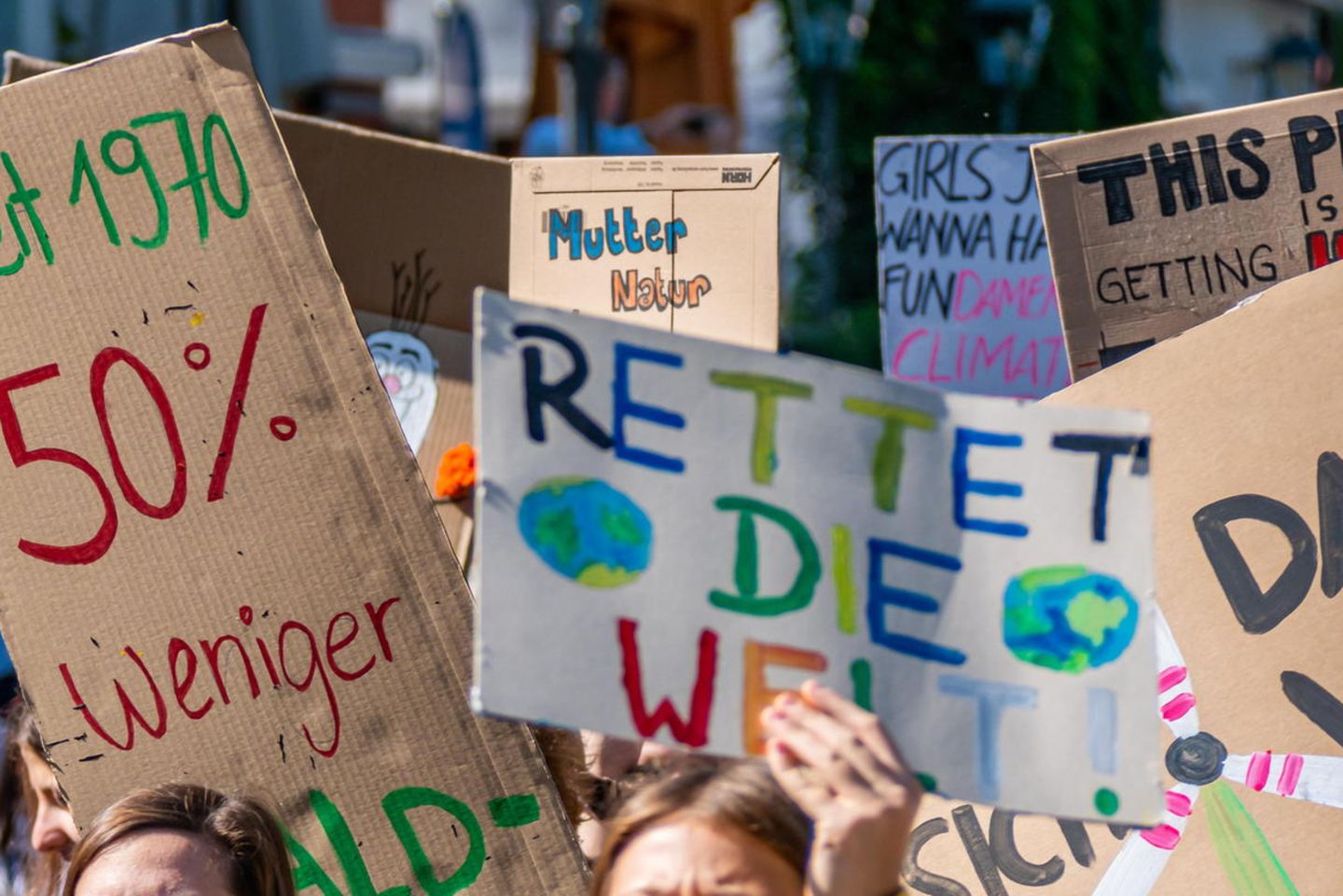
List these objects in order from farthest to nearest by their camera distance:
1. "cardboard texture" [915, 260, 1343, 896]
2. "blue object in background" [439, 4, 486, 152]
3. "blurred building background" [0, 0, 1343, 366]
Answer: "blue object in background" [439, 4, 486, 152] < "blurred building background" [0, 0, 1343, 366] < "cardboard texture" [915, 260, 1343, 896]

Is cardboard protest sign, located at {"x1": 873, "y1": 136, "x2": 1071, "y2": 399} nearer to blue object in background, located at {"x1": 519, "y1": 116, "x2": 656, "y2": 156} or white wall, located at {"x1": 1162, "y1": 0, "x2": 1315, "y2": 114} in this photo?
blue object in background, located at {"x1": 519, "y1": 116, "x2": 656, "y2": 156}

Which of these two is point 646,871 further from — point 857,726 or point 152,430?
point 152,430

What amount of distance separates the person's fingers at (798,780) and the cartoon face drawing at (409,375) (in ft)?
5.13

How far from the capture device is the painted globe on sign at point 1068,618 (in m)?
1.38

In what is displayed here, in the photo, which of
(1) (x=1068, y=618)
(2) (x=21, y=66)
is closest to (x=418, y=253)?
(2) (x=21, y=66)

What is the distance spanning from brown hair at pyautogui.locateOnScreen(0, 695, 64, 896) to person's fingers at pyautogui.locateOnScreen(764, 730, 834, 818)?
1.26 meters

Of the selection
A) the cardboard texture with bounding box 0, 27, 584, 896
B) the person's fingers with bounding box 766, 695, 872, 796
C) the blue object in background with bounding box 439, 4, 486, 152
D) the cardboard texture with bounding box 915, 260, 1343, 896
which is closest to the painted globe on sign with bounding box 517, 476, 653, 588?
the person's fingers with bounding box 766, 695, 872, 796

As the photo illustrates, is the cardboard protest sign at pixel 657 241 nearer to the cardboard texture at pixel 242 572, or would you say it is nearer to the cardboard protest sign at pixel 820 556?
the cardboard texture at pixel 242 572

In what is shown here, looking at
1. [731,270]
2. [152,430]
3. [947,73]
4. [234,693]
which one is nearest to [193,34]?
[152,430]

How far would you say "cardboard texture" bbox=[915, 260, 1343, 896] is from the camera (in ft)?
6.03

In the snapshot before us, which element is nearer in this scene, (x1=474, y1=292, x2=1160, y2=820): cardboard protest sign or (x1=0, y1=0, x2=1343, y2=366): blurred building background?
(x1=474, y1=292, x2=1160, y2=820): cardboard protest sign

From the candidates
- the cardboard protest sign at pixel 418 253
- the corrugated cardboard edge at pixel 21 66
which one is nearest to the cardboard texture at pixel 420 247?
the cardboard protest sign at pixel 418 253

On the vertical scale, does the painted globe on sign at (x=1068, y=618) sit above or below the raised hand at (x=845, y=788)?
above

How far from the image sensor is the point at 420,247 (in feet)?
9.07
